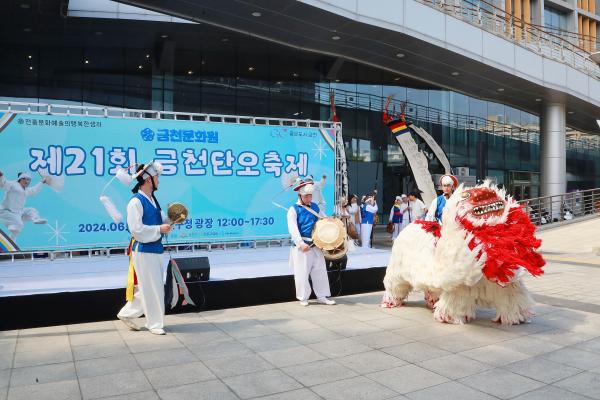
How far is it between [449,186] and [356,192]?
513 inches

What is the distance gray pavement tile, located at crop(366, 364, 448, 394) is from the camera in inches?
144

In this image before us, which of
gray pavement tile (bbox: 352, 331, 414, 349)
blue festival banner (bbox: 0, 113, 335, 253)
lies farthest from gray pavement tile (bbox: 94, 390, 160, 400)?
blue festival banner (bbox: 0, 113, 335, 253)

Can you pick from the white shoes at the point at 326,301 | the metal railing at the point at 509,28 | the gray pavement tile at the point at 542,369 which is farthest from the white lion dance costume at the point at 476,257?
the metal railing at the point at 509,28

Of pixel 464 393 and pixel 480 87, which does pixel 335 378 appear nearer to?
pixel 464 393

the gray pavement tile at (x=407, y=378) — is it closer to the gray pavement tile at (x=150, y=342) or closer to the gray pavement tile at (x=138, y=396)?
the gray pavement tile at (x=138, y=396)

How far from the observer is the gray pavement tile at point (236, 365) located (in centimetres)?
394

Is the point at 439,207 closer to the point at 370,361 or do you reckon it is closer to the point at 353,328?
the point at 353,328

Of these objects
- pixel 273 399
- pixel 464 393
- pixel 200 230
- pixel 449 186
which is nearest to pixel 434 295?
pixel 449 186

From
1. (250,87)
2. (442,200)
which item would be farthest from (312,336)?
(250,87)

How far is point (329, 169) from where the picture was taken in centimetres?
1066

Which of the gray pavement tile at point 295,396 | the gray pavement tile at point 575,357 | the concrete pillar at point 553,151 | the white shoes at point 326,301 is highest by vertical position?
the concrete pillar at point 553,151

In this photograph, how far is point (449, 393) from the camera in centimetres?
352

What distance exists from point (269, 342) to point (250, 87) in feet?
47.1

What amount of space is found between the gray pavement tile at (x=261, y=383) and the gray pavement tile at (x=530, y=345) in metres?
2.20
